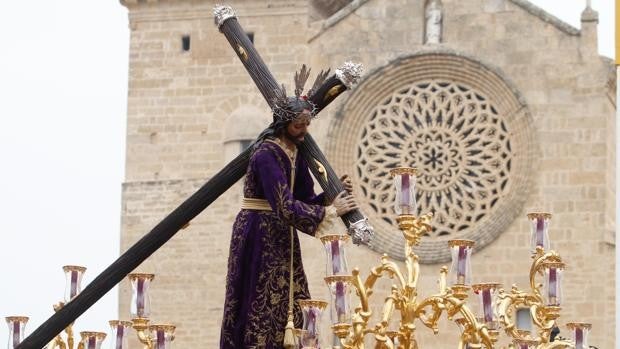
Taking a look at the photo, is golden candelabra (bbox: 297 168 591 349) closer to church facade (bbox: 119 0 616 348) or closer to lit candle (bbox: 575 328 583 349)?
lit candle (bbox: 575 328 583 349)

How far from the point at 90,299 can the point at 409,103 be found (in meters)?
15.8

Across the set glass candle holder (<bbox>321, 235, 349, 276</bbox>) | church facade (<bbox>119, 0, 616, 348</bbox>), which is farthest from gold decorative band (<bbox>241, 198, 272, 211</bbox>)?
church facade (<bbox>119, 0, 616, 348</bbox>)

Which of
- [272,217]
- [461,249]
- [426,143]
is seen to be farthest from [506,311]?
[426,143]

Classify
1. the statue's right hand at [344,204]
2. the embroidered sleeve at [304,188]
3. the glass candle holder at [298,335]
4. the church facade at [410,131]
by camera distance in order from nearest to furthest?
the statue's right hand at [344,204] → the glass candle holder at [298,335] → the embroidered sleeve at [304,188] → the church facade at [410,131]

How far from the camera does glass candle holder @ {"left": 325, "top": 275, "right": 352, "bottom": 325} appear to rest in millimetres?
11867

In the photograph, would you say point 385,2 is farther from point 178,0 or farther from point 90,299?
point 90,299

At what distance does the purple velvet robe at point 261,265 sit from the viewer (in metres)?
11.0

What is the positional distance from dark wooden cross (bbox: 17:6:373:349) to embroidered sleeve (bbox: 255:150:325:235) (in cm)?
16

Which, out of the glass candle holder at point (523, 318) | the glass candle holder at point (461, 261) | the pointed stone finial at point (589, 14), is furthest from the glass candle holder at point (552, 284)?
the pointed stone finial at point (589, 14)

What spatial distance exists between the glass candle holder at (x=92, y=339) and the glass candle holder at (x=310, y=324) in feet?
8.44

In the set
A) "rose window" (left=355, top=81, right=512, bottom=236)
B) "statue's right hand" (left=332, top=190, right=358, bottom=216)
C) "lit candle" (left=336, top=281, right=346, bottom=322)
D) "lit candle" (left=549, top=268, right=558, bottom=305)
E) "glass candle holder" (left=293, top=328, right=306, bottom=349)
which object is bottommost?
"glass candle holder" (left=293, top=328, right=306, bottom=349)

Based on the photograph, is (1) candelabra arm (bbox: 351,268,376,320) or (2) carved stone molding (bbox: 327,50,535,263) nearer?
(1) candelabra arm (bbox: 351,268,376,320)

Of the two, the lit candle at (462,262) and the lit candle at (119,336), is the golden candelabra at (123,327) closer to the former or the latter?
the lit candle at (119,336)

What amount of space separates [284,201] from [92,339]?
2.98 metres
